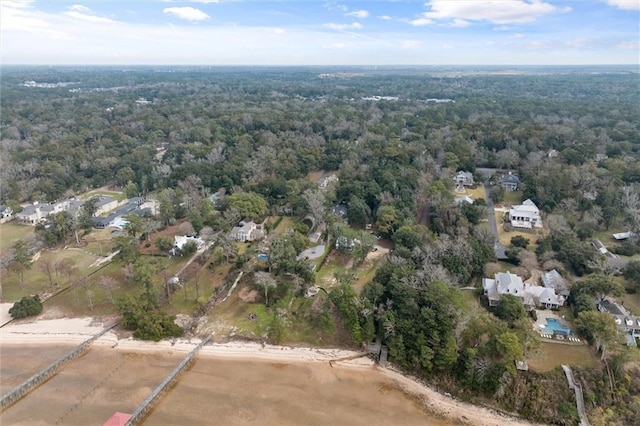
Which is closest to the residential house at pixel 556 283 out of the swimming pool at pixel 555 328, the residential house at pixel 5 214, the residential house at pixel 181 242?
the swimming pool at pixel 555 328

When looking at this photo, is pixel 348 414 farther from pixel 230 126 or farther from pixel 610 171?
pixel 230 126

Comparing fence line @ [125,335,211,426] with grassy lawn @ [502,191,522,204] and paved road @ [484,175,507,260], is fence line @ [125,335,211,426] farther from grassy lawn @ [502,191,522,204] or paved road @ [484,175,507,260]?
grassy lawn @ [502,191,522,204]

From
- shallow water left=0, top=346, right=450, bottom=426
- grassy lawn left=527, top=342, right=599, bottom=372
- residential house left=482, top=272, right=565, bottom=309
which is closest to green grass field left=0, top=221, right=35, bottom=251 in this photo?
shallow water left=0, top=346, right=450, bottom=426

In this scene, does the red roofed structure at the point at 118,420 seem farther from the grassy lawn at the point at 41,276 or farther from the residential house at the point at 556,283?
the residential house at the point at 556,283

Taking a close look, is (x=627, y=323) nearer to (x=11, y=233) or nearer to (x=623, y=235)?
(x=623, y=235)

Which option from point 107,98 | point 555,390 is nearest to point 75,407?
point 555,390

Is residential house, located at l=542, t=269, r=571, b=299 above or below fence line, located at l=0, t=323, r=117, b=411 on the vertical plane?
above

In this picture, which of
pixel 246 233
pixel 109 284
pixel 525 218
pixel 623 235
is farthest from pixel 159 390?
pixel 623 235
